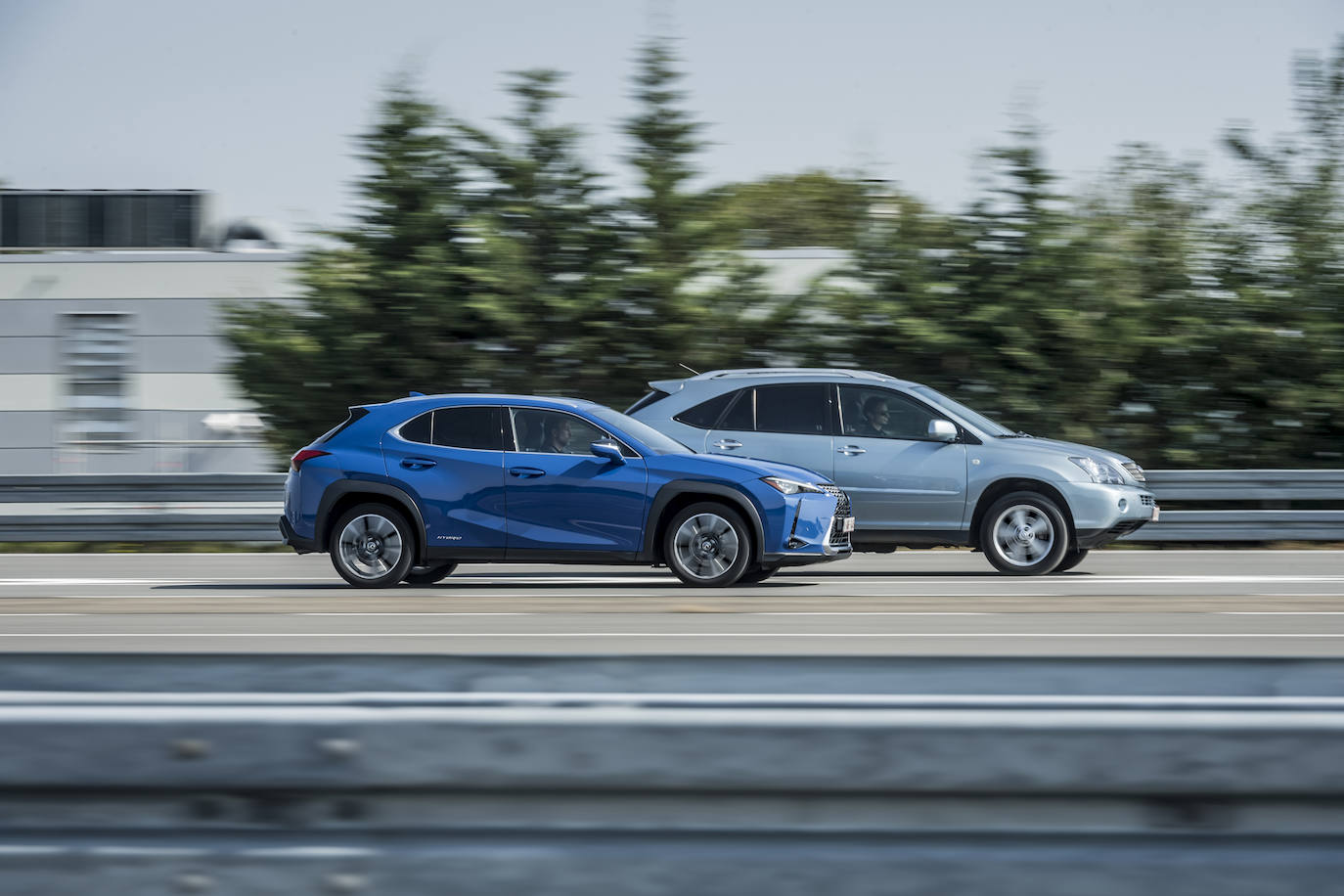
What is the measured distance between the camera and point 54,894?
8.72ft

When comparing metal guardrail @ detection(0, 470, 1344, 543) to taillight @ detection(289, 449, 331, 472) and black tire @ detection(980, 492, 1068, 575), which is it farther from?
taillight @ detection(289, 449, 331, 472)

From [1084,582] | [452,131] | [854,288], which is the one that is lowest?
[1084,582]

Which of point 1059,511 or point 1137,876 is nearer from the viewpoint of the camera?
point 1137,876

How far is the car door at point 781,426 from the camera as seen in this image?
12.6 metres

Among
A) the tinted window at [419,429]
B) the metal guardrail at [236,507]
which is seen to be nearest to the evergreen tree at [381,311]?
the metal guardrail at [236,507]

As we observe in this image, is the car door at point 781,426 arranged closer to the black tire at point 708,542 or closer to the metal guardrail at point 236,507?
the black tire at point 708,542

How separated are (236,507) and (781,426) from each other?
640 centimetres

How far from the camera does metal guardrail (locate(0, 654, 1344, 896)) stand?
2596 millimetres

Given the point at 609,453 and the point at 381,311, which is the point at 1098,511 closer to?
the point at 609,453

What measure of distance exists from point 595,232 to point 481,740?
15.2m

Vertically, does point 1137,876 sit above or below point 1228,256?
below

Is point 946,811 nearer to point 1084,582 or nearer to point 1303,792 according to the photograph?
point 1303,792

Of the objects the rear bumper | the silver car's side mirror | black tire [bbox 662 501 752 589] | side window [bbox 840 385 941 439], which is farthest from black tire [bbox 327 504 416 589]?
the silver car's side mirror

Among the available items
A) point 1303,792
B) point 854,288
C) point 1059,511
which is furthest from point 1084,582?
point 1303,792
